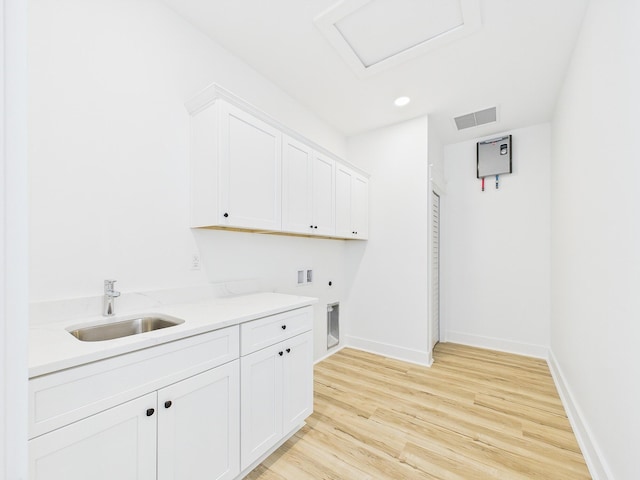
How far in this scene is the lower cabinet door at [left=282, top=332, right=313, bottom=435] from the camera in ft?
5.98

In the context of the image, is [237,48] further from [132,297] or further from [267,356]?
[267,356]

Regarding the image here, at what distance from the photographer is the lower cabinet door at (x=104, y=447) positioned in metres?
0.93

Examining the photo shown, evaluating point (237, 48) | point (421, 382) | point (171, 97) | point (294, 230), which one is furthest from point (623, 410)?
point (237, 48)

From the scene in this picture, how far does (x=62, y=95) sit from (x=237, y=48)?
1287mm

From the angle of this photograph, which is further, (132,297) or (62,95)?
(132,297)

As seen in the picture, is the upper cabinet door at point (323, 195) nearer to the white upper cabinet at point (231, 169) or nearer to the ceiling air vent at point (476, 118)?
the white upper cabinet at point (231, 169)

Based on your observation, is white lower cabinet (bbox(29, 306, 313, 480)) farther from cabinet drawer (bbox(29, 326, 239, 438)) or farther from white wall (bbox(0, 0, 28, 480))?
white wall (bbox(0, 0, 28, 480))

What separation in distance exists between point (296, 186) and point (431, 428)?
204cm

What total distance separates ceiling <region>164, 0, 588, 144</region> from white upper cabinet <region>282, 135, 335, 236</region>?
663mm

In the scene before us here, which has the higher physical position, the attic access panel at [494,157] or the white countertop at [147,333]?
the attic access panel at [494,157]

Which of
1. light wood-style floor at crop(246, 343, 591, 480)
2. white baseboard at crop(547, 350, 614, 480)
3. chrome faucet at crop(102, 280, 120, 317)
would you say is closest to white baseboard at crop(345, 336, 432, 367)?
light wood-style floor at crop(246, 343, 591, 480)

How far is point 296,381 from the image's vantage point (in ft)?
6.27

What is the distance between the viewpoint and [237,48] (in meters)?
2.27

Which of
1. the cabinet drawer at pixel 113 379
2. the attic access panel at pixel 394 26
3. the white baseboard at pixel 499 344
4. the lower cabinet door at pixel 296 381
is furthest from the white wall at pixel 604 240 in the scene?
the cabinet drawer at pixel 113 379
